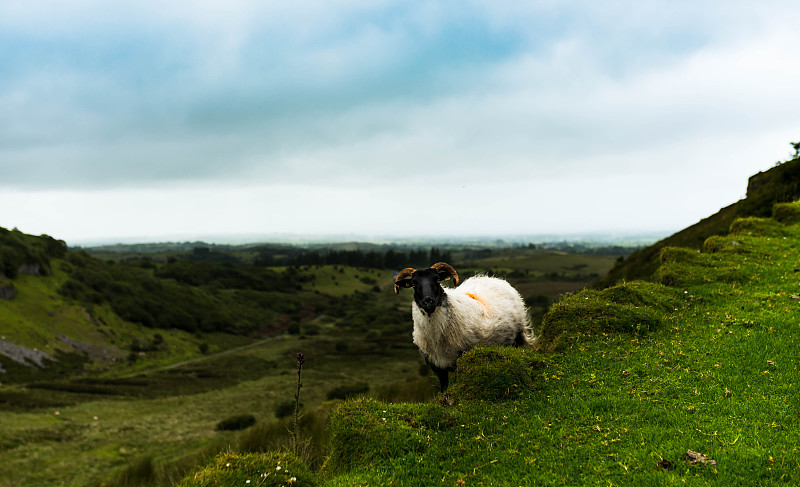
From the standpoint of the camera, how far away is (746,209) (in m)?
30.0

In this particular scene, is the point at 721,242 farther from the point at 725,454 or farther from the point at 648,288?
the point at 725,454

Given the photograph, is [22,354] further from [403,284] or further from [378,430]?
[378,430]

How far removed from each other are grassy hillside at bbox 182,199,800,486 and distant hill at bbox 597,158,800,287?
17.7 meters

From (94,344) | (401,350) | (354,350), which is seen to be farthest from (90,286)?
(401,350)

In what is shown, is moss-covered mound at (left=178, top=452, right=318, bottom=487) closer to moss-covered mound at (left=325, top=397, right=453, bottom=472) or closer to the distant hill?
moss-covered mound at (left=325, top=397, right=453, bottom=472)

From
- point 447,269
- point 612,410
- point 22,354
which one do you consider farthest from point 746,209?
point 22,354

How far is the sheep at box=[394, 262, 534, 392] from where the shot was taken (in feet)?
36.1

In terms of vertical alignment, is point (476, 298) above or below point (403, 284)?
below

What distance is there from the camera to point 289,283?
196 metres

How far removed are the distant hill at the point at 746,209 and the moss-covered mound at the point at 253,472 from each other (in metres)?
25.7

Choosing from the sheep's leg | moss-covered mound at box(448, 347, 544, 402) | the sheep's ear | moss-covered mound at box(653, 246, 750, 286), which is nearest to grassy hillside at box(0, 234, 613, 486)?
the sheep's leg

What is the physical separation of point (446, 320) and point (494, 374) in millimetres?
2449

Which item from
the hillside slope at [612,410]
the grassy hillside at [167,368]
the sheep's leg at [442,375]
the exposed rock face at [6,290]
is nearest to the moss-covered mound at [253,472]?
the hillside slope at [612,410]

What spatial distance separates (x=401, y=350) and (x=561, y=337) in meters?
86.9
